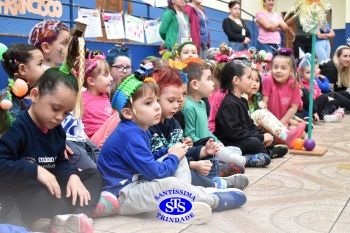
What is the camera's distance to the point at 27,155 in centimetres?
239

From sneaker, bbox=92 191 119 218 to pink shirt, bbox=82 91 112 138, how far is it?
3.55 ft

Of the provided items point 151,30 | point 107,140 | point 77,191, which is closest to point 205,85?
point 107,140

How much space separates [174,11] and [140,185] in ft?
14.2

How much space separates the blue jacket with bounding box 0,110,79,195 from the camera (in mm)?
2283

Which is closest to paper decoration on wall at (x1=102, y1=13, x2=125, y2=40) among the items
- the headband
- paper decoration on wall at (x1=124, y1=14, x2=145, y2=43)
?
paper decoration on wall at (x1=124, y1=14, x2=145, y2=43)

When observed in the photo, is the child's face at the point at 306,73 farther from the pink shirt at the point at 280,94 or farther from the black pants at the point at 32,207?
the black pants at the point at 32,207

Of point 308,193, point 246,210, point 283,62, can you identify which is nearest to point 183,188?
point 246,210

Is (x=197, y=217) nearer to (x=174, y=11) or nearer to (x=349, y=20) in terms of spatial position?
(x=174, y=11)

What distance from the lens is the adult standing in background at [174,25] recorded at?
21.7 ft

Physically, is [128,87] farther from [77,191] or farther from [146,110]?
[77,191]

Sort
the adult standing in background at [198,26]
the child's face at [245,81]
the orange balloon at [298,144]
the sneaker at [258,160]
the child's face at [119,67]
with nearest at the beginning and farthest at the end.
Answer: the sneaker at [258,160], the child's face at [119,67], the child's face at [245,81], the orange balloon at [298,144], the adult standing in background at [198,26]

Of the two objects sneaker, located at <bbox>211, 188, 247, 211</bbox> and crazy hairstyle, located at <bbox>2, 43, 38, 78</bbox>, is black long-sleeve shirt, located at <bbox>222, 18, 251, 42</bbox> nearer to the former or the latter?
crazy hairstyle, located at <bbox>2, 43, 38, 78</bbox>

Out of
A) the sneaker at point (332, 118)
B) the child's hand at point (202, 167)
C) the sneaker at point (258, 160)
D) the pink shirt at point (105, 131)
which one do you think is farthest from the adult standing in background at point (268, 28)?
the child's hand at point (202, 167)

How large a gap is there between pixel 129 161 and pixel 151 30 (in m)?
5.49
